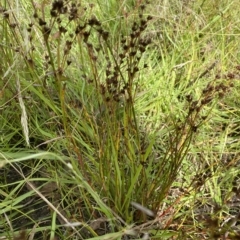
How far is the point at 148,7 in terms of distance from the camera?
2.28 m

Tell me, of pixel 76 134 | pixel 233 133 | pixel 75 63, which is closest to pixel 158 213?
pixel 76 134

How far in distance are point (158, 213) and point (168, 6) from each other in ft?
3.95

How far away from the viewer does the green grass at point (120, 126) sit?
4.05ft

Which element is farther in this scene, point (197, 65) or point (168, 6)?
point (168, 6)

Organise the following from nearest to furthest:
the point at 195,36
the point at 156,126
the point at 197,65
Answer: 1. the point at 156,126
2. the point at 197,65
3. the point at 195,36

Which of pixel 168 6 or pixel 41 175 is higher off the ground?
pixel 168 6

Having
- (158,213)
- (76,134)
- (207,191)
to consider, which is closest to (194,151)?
(207,191)

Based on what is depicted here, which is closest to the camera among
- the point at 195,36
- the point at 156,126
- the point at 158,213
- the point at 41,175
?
the point at 158,213

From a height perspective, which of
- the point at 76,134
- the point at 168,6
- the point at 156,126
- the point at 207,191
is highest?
the point at 168,6

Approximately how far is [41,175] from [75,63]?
549 millimetres

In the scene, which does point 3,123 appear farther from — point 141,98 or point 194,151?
point 194,151

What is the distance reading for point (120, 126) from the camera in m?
1.56

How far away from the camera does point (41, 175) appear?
1.58 metres

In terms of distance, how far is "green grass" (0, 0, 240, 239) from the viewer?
1.23 meters
